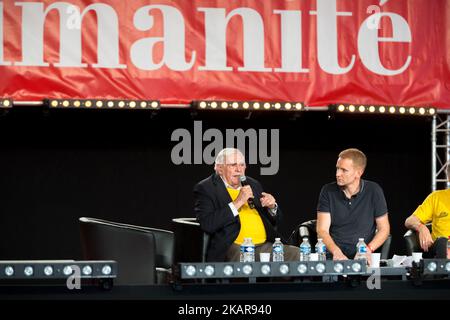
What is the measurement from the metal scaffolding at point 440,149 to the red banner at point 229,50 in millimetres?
201

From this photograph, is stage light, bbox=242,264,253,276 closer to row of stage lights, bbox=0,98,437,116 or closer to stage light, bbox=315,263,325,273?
stage light, bbox=315,263,325,273

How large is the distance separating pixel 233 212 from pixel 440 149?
297cm

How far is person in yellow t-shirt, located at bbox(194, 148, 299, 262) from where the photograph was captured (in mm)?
5660

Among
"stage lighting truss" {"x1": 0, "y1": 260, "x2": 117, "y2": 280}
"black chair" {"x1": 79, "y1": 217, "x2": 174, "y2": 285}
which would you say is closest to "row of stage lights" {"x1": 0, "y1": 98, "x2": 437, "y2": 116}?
"black chair" {"x1": 79, "y1": 217, "x2": 174, "y2": 285}

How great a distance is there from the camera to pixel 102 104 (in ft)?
22.7

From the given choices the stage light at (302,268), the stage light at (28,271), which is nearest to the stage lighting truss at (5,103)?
the stage light at (28,271)

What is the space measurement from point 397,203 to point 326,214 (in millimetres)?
2528

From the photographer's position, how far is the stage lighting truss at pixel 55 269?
4.21 m

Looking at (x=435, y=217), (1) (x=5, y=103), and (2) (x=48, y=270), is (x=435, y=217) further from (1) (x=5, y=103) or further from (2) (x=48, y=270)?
(1) (x=5, y=103)

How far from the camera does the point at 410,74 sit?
7422mm

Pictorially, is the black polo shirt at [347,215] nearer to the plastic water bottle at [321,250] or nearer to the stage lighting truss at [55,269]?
the plastic water bottle at [321,250]
